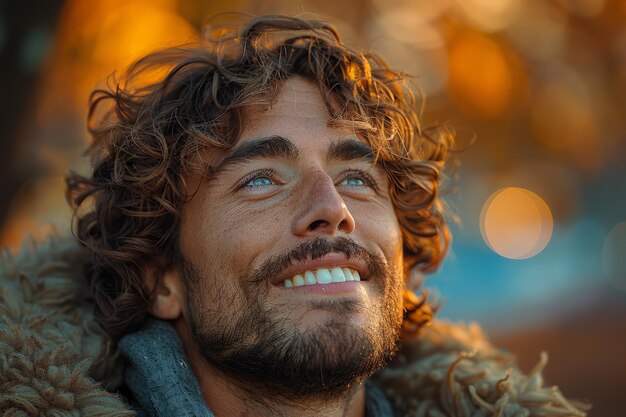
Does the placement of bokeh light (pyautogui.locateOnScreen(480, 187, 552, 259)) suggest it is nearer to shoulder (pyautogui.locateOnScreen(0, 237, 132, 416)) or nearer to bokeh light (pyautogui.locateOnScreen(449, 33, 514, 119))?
bokeh light (pyautogui.locateOnScreen(449, 33, 514, 119))

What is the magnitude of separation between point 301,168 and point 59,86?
410cm

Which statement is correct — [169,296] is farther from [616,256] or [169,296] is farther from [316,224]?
[616,256]

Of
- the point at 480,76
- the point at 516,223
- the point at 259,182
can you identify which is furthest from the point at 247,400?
the point at 516,223

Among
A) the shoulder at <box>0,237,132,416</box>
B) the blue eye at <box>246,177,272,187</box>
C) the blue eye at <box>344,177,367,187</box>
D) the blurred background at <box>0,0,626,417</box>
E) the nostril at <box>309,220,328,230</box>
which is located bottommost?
the shoulder at <box>0,237,132,416</box>

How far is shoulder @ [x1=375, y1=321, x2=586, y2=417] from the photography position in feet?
10.1

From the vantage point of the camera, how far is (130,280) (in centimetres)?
314

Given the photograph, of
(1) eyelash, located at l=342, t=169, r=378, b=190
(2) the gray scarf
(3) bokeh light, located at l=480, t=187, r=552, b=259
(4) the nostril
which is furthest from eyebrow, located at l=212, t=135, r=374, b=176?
(3) bokeh light, located at l=480, t=187, r=552, b=259

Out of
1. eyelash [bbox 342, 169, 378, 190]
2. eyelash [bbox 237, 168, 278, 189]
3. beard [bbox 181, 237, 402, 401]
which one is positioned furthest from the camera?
eyelash [bbox 342, 169, 378, 190]

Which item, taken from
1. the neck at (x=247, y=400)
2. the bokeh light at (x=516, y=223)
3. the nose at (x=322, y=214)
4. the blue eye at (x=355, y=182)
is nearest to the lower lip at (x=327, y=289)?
the nose at (x=322, y=214)

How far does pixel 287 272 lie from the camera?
273 cm

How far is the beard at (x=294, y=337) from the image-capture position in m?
2.63

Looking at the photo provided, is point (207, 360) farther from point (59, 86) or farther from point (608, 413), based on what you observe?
point (608, 413)

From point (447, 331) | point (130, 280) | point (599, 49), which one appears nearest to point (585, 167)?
point (599, 49)

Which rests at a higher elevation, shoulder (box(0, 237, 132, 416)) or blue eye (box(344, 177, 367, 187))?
blue eye (box(344, 177, 367, 187))
